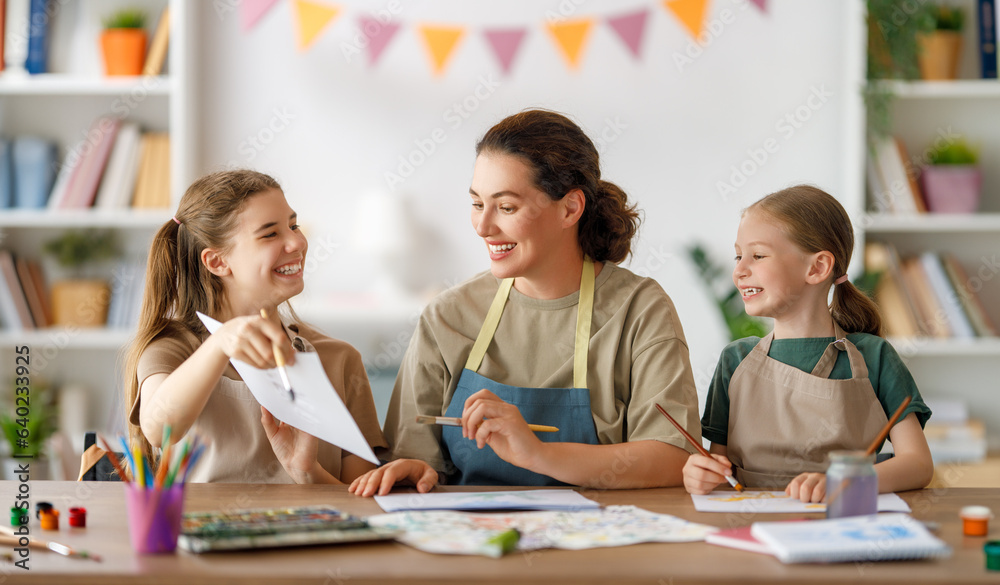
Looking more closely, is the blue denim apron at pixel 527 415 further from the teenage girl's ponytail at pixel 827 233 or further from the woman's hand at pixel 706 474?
the teenage girl's ponytail at pixel 827 233

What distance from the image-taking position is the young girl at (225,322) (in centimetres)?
142

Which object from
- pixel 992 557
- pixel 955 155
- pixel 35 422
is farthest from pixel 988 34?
pixel 35 422

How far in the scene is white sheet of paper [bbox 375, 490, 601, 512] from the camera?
3.91ft

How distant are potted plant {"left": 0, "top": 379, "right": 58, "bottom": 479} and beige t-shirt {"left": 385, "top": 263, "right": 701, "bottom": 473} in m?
1.77

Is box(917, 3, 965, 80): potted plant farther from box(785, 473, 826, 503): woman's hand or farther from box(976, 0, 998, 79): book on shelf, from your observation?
box(785, 473, 826, 503): woman's hand

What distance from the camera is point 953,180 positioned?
9.41 ft

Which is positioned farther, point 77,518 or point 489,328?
point 489,328

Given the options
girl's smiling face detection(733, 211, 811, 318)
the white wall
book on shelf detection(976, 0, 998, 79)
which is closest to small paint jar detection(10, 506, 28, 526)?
girl's smiling face detection(733, 211, 811, 318)

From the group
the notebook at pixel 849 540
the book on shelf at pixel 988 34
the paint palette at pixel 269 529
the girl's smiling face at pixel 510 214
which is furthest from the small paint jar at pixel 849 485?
the book on shelf at pixel 988 34

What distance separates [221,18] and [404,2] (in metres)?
0.65

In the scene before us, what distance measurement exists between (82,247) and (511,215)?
214cm

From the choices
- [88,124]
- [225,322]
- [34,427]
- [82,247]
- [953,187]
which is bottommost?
[34,427]

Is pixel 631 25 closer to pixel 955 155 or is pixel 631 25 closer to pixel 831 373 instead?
pixel 955 155

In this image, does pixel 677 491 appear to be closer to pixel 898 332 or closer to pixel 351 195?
pixel 898 332
